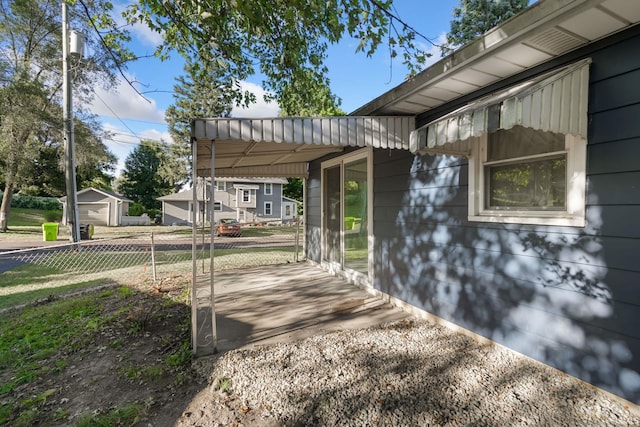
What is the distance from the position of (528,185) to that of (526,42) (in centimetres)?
115

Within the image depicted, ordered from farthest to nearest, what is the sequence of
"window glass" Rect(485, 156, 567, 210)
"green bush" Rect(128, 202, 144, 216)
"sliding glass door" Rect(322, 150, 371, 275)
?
1. "green bush" Rect(128, 202, 144, 216)
2. "sliding glass door" Rect(322, 150, 371, 275)
3. "window glass" Rect(485, 156, 567, 210)

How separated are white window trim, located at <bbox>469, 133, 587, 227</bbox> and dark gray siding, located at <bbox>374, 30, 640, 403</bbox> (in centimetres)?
5

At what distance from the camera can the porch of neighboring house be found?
131 inches

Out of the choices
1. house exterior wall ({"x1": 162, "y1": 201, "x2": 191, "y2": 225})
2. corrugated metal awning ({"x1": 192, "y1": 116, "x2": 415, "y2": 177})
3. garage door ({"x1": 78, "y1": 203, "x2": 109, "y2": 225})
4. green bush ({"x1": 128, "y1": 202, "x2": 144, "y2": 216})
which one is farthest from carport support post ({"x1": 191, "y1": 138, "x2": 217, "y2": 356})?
green bush ({"x1": 128, "y1": 202, "x2": 144, "y2": 216})

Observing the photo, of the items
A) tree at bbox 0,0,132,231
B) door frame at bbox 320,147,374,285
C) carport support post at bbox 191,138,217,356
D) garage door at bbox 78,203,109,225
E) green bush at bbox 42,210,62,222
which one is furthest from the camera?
garage door at bbox 78,203,109,225

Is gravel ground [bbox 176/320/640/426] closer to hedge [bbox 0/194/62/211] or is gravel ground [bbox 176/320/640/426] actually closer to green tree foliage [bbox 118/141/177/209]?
hedge [bbox 0/194/62/211]

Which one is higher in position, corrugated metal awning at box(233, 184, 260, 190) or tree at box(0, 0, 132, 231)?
tree at box(0, 0, 132, 231)

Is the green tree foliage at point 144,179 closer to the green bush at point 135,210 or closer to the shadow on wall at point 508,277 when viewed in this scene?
the green bush at point 135,210

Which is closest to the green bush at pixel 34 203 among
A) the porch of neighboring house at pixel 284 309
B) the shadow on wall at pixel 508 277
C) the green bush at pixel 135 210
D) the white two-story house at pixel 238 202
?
the green bush at pixel 135 210

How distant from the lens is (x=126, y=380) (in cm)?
262

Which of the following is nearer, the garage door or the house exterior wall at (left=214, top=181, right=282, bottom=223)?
the garage door

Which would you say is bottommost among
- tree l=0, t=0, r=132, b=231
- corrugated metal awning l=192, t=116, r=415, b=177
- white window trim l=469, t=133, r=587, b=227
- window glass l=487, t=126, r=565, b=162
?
white window trim l=469, t=133, r=587, b=227

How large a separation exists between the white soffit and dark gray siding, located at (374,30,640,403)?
228 millimetres

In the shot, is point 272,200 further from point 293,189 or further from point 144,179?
point 144,179
